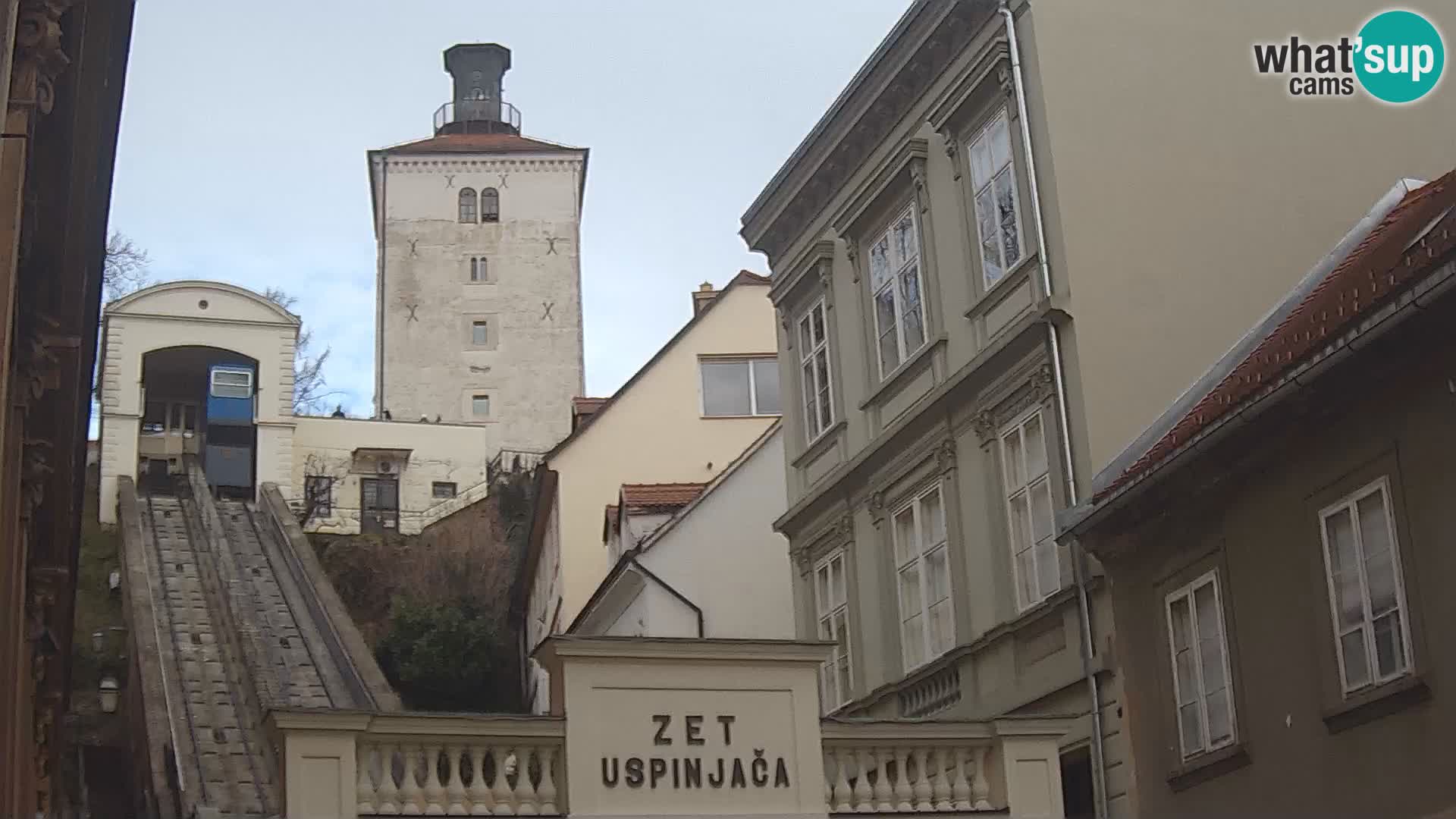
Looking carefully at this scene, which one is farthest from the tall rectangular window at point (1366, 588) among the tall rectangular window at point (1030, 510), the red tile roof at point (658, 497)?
the red tile roof at point (658, 497)

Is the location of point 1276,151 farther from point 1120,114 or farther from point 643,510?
point 643,510

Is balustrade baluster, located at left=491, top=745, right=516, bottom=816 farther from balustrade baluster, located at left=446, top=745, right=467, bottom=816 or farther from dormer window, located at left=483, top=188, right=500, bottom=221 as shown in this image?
dormer window, located at left=483, top=188, right=500, bottom=221

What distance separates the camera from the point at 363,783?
14.1 metres

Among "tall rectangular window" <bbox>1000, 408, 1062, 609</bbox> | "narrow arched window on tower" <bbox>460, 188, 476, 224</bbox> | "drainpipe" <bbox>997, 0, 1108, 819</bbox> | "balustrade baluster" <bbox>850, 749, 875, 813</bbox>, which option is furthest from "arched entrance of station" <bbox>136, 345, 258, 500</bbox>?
"balustrade baluster" <bbox>850, 749, 875, 813</bbox>

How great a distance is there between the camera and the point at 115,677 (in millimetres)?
35250

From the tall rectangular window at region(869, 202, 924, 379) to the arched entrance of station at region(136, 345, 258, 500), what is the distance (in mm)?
35108

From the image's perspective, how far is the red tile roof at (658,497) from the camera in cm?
3309

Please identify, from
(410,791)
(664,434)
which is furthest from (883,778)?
(664,434)

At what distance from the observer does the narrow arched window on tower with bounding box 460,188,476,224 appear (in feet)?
276

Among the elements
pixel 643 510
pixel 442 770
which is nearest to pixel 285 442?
pixel 643 510

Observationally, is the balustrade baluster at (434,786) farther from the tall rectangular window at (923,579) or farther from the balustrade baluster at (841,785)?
the tall rectangular window at (923,579)

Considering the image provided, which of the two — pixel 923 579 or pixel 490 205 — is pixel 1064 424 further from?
pixel 490 205

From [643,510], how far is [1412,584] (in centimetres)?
2073

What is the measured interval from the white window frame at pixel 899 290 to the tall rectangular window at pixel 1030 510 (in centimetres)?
222
